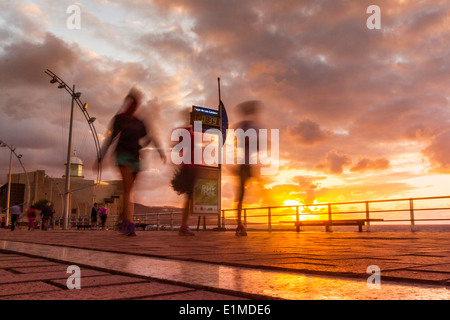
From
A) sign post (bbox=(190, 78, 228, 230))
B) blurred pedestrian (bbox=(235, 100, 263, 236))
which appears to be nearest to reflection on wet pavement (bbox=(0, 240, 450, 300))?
blurred pedestrian (bbox=(235, 100, 263, 236))

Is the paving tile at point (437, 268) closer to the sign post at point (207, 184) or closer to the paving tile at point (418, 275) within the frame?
the paving tile at point (418, 275)

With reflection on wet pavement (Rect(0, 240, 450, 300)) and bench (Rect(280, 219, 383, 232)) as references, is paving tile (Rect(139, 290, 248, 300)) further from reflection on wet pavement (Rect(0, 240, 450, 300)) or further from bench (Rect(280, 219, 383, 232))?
bench (Rect(280, 219, 383, 232))

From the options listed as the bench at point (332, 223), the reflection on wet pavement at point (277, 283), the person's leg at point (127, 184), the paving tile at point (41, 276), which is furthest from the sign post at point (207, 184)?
the reflection on wet pavement at point (277, 283)

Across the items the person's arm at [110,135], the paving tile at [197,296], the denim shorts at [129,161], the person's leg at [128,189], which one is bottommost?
the paving tile at [197,296]

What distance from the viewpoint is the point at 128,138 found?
274 inches

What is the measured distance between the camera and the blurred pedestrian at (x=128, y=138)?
273 inches

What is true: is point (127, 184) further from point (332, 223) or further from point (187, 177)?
point (332, 223)

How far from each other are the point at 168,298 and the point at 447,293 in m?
1.06

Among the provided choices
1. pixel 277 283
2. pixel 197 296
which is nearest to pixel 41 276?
pixel 197 296

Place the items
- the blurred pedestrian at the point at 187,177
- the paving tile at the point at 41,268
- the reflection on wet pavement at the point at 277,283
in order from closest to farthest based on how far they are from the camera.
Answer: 1. the reflection on wet pavement at the point at 277,283
2. the paving tile at the point at 41,268
3. the blurred pedestrian at the point at 187,177

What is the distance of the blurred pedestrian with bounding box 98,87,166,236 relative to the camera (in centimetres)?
693

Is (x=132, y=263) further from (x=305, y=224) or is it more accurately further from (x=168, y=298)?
(x=305, y=224)
